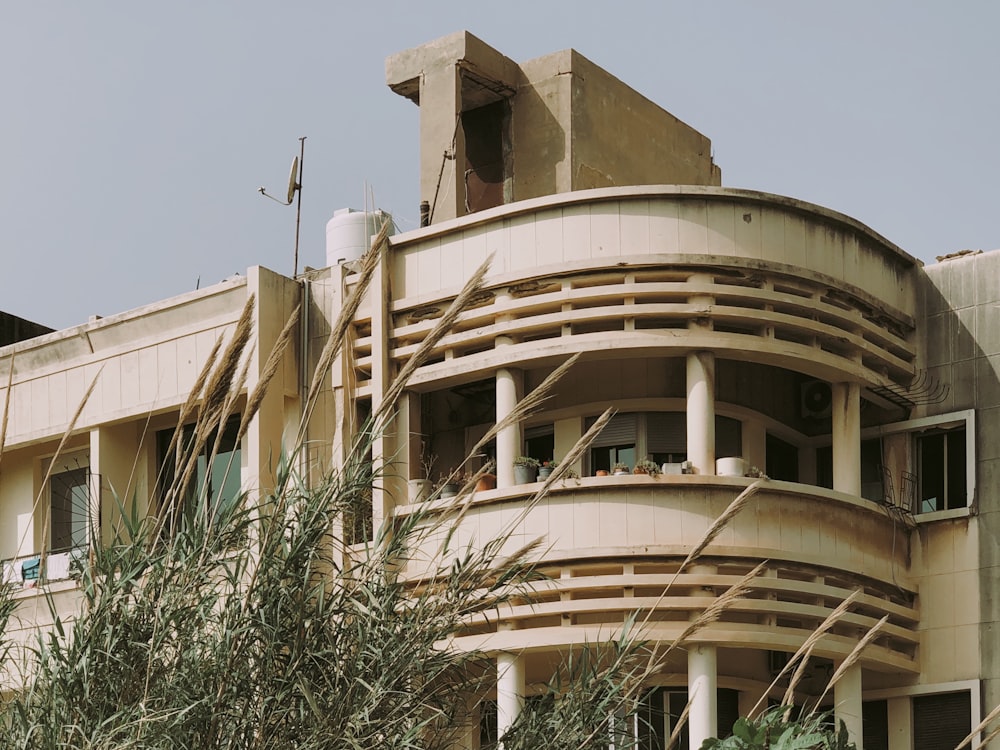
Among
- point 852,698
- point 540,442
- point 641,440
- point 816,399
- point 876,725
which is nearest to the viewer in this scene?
point 852,698

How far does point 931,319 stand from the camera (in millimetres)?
20781

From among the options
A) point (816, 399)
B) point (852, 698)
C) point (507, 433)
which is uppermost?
point (816, 399)

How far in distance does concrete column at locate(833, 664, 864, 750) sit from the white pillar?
1453 millimetres

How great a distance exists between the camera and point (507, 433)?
19344mm

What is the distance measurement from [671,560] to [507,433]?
2189 mm

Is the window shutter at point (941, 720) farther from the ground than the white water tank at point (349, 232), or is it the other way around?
the white water tank at point (349, 232)

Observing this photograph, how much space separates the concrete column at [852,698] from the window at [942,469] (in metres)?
2.28

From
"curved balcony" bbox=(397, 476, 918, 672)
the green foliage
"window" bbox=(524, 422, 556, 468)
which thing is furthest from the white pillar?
the green foliage

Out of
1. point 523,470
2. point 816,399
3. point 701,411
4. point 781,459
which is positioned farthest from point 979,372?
point 523,470

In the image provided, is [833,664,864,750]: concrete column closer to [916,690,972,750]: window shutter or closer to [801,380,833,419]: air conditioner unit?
[916,690,972,750]: window shutter

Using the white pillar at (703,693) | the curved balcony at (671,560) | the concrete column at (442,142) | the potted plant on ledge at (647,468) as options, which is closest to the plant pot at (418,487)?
the curved balcony at (671,560)

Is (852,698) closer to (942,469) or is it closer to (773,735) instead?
(942,469)

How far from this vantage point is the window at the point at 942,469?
2030cm

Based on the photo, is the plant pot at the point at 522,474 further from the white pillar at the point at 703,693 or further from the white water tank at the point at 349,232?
the white water tank at the point at 349,232
